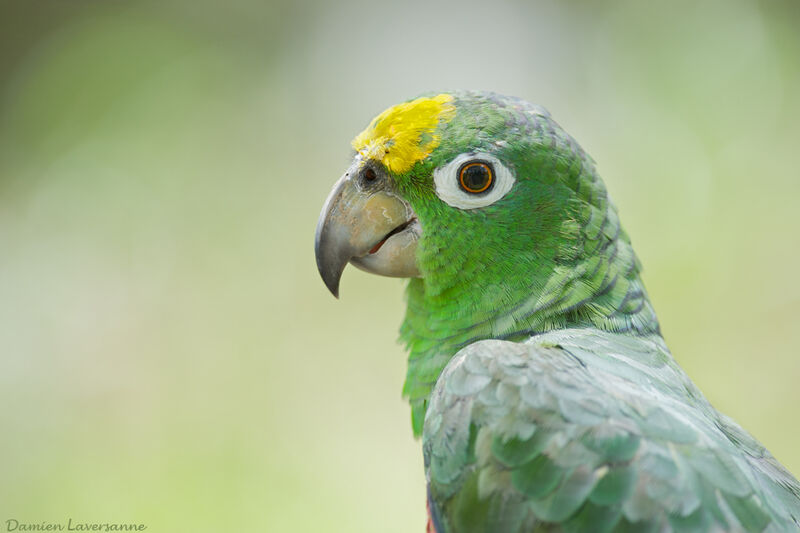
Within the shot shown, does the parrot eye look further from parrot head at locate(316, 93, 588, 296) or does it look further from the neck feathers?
the neck feathers

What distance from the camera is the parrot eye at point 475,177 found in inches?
58.4

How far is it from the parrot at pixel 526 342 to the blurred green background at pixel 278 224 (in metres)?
2.05

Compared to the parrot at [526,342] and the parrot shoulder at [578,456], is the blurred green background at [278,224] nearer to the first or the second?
the parrot at [526,342]

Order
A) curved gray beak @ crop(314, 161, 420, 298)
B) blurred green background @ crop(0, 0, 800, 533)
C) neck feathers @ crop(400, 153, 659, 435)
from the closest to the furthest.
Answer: neck feathers @ crop(400, 153, 659, 435), curved gray beak @ crop(314, 161, 420, 298), blurred green background @ crop(0, 0, 800, 533)

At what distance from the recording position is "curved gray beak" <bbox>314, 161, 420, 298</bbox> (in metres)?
1.57

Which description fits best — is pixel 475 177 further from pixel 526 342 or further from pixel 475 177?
pixel 526 342

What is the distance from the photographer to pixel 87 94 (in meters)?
4.18

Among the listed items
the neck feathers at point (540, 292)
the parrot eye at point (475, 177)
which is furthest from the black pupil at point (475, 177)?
the neck feathers at point (540, 292)

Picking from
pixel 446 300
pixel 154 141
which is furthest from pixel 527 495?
pixel 154 141

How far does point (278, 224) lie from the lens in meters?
4.07

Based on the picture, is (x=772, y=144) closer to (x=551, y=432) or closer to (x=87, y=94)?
(x=551, y=432)
